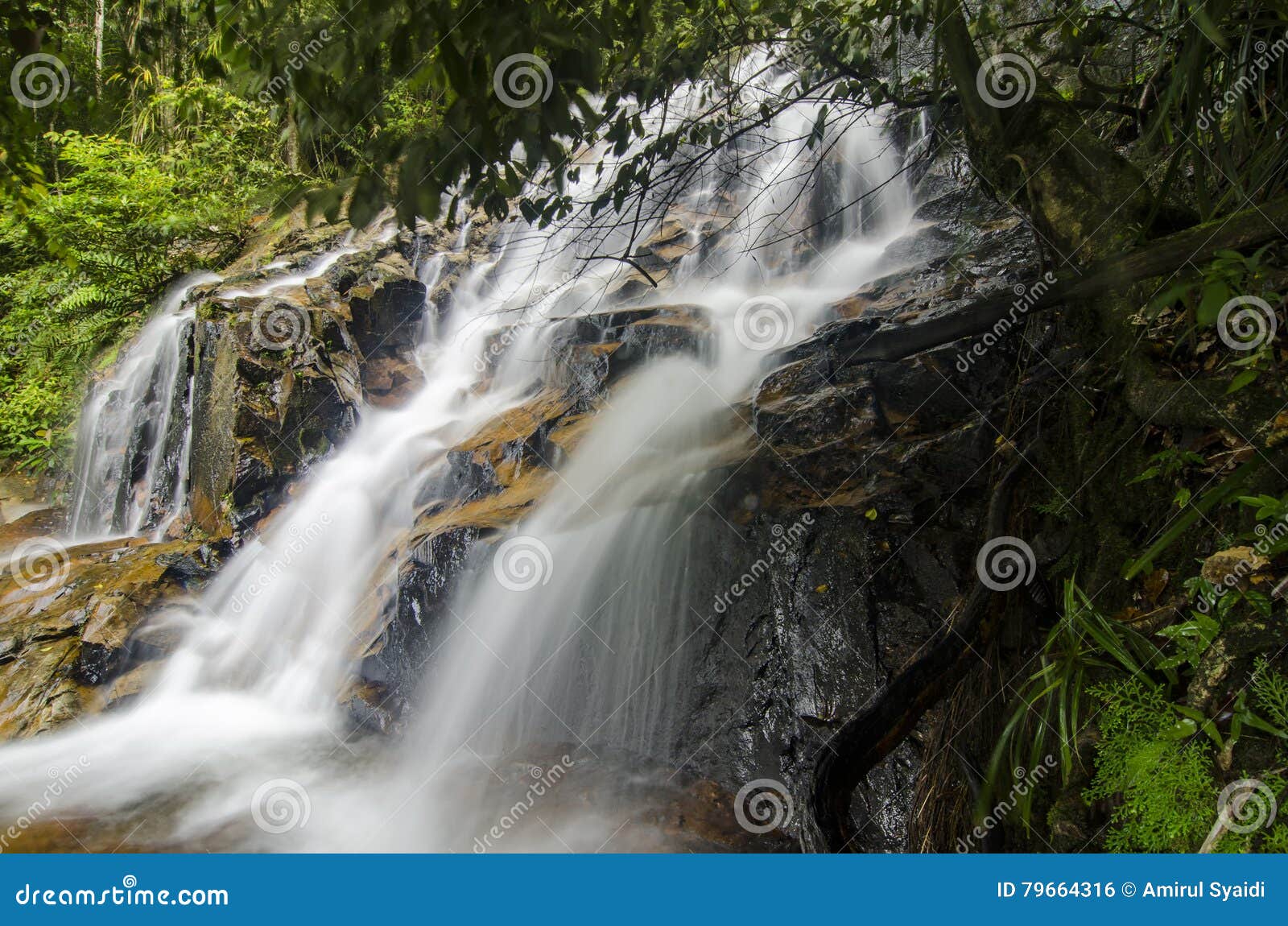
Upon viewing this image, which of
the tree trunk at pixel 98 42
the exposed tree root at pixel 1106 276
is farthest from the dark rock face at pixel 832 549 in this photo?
the tree trunk at pixel 98 42

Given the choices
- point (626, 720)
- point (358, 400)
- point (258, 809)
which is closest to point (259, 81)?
point (626, 720)

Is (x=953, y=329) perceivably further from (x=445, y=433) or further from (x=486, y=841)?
(x=445, y=433)

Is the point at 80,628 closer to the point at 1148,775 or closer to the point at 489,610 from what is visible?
the point at 489,610

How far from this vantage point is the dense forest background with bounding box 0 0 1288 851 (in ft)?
6.30

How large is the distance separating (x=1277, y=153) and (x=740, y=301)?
515cm

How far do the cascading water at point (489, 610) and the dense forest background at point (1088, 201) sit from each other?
78 cm

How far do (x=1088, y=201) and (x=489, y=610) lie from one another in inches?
155

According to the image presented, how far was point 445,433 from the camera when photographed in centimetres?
799

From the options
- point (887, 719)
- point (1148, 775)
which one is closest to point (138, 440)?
point (887, 719)

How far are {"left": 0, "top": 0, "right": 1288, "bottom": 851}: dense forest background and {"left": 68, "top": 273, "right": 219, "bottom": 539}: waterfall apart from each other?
17.8 feet

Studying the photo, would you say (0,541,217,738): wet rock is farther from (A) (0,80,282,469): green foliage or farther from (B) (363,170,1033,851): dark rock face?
(B) (363,170,1033,851): dark rock face

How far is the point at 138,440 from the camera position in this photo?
884 centimetres

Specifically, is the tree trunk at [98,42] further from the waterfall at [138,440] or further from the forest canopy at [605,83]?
the forest canopy at [605,83]

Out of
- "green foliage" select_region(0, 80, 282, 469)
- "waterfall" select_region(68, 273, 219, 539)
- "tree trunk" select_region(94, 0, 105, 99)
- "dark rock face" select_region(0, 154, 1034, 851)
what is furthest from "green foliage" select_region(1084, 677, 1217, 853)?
"tree trunk" select_region(94, 0, 105, 99)
